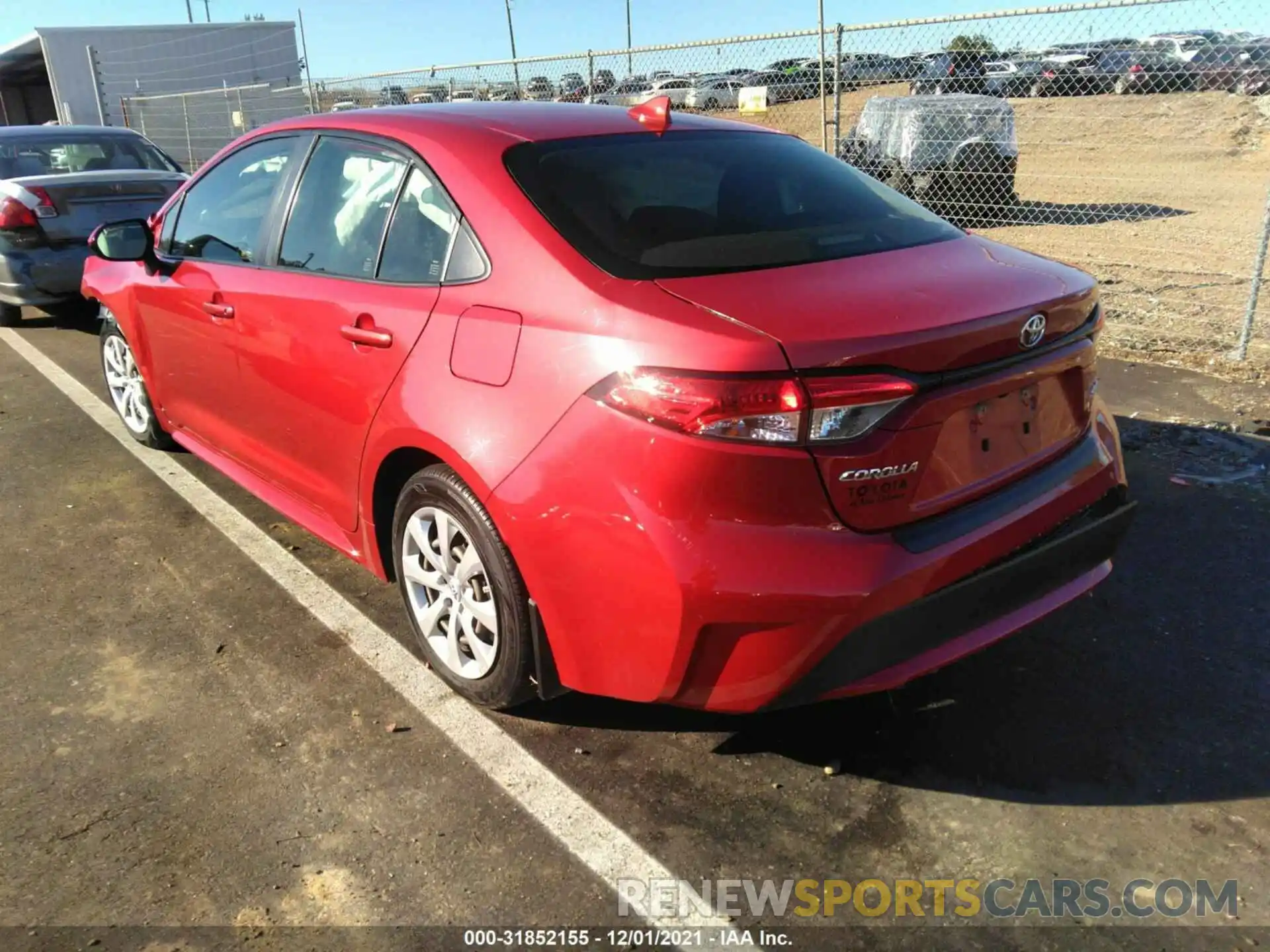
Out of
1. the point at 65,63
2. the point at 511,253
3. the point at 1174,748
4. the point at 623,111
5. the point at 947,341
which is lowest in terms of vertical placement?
the point at 1174,748

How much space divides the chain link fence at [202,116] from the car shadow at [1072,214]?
1147 cm

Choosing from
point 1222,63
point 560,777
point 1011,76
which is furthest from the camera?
point 1222,63

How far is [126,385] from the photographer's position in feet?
17.2

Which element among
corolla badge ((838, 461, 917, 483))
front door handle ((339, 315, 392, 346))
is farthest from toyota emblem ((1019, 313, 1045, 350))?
front door handle ((339, 315, 392, 346))

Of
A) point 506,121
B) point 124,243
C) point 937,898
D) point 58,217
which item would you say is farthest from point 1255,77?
point 937,898

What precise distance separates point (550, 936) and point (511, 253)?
1659 mm

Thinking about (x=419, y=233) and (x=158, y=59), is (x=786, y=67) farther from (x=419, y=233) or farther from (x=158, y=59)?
(x=158, y=59)

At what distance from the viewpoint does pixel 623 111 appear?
339 cm

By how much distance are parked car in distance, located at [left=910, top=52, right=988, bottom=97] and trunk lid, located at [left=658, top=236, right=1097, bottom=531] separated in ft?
Answer: 24.7

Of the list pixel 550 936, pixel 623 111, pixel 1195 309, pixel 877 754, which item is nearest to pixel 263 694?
pixel 550 936

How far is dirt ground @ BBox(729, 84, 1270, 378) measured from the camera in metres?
7.26

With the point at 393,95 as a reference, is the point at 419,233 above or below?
below

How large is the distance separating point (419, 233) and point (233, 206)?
4.87 ft

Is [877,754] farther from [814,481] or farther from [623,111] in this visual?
[623,111]
